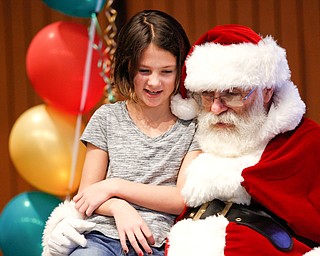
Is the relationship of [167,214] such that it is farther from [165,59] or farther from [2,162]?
[2,162]

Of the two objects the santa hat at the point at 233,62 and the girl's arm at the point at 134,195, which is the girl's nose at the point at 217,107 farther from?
the girl's arm at the point at 134,195

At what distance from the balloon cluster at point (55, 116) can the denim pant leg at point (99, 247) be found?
29 centimetres

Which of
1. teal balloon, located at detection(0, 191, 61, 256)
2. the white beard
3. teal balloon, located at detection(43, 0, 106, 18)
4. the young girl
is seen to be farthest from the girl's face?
teal balloon, located at detection(0, 191, 61, 256)

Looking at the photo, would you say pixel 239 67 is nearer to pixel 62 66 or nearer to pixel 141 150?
pixel 141 150

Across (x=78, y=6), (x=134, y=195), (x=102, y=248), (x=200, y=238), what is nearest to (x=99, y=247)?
(x=102, y=248)

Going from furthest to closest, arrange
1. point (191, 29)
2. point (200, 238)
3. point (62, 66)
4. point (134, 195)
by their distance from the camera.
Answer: point (191, 29) → point (62, 66) → point (134, 195) → point (200, 238)

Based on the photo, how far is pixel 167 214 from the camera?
65.6 inches

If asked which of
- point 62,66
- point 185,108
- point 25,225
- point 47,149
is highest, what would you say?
point 62,66

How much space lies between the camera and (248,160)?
5.17ft

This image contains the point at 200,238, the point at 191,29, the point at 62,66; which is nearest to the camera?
the point at 200,238

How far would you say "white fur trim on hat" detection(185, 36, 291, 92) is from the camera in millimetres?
1547

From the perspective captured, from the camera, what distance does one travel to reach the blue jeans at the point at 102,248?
5.09 feet

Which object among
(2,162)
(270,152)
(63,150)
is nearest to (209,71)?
(270,152)

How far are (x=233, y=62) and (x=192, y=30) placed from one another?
1127 mm
